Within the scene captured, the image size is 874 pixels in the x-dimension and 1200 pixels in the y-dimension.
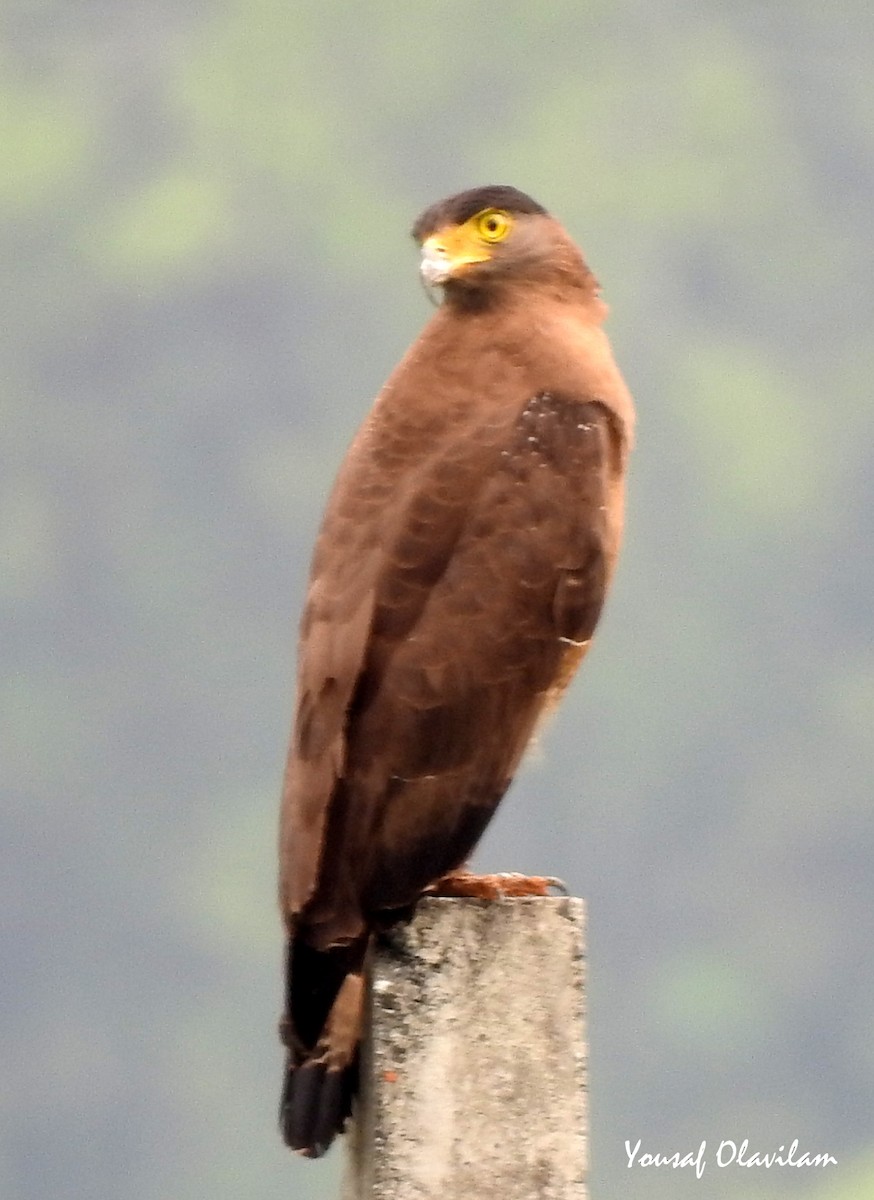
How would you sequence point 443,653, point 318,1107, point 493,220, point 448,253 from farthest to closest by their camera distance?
point 493,220, point 448,253, point 443,653, point 318,1107

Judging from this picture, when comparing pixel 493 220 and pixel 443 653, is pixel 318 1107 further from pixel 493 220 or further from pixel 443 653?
pixel 493 220

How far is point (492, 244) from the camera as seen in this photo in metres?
5.57

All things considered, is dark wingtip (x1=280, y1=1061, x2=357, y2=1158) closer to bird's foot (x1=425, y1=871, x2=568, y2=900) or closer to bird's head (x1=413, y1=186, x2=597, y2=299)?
bird's foot (x1=425, y1=871, x2=568, y2=900)

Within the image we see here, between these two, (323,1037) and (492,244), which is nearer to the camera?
(323,1037)

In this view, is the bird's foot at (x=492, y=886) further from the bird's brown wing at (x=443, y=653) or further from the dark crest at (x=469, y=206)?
the dark crest at (x=469, y=206)

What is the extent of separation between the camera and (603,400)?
5.16 meters

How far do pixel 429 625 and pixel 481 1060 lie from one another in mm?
971

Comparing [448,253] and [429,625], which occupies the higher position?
[448,253]

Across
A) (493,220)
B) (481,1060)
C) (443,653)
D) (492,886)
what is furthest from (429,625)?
(493,220)

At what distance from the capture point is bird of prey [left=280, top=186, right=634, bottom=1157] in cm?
437

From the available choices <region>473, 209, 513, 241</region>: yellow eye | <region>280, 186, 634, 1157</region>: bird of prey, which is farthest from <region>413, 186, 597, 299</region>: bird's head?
<region>280, 186, 634, 1157</region>: bird of prey

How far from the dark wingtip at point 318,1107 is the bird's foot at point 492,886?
1.27 feet

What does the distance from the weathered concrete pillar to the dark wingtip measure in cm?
14

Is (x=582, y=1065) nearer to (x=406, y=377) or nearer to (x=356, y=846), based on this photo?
(x=356, y=846)
